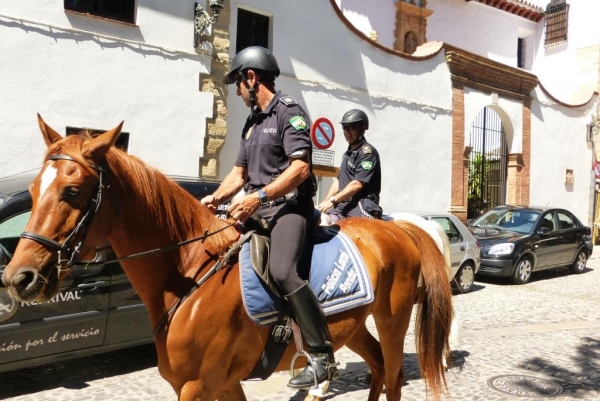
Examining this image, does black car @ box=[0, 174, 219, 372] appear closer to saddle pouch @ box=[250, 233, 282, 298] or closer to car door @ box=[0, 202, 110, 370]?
car door @ box=[0, 202, 110, 370]

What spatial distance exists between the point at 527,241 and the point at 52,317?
10.4m

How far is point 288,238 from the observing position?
319 cm

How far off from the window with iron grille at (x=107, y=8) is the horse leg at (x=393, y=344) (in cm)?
824

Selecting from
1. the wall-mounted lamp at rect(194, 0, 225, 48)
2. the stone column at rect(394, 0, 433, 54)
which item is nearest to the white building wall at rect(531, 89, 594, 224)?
the stone column at rect(394, 0, 433, 54)

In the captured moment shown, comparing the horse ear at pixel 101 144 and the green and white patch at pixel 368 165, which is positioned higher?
the green and white patch at pixel 368 165

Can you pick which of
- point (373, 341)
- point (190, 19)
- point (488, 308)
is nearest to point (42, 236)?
point (373, 341)

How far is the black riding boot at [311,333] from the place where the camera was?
10.4 feet

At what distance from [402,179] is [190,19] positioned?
→ 24.0 feet

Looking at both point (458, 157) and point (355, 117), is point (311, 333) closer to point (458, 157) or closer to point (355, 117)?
point (355, 117)

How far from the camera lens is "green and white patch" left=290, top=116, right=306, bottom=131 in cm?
317

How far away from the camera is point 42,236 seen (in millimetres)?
2482

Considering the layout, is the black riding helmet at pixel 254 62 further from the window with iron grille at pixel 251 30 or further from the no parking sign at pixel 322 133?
the no parking sign at pixel 322 133

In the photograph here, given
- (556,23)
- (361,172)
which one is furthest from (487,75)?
(361,172)

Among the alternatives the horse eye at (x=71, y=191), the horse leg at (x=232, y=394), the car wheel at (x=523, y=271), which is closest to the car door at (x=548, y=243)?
the car wheel at (x=523, y=271)
